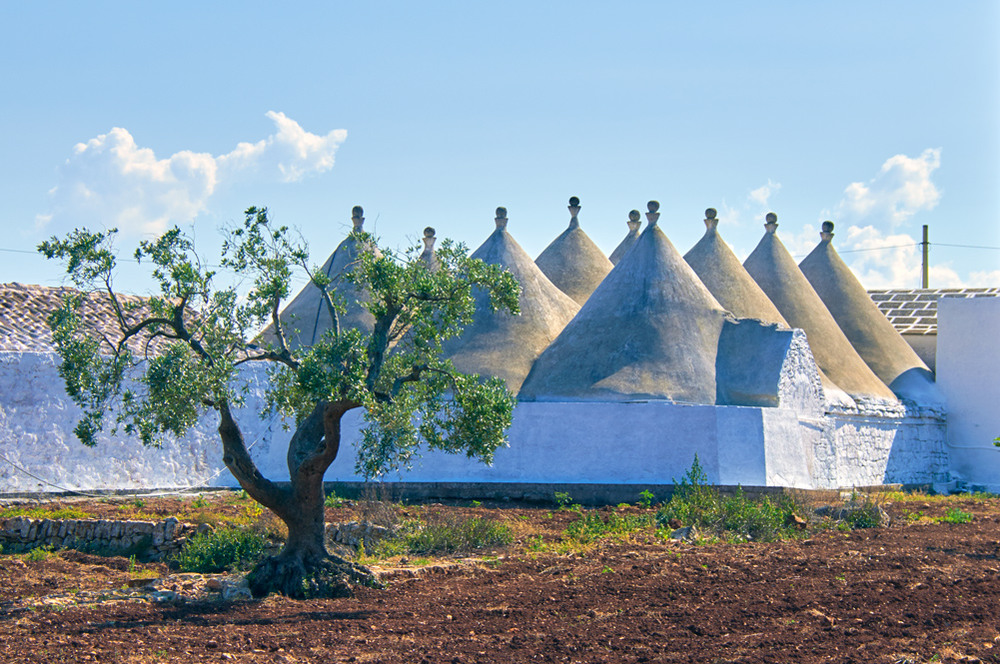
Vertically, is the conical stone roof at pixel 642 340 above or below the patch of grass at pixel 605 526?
above

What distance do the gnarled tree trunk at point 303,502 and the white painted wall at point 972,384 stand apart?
18767mm

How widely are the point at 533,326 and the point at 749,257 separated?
24.2 ft

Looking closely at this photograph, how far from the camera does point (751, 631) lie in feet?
26.6

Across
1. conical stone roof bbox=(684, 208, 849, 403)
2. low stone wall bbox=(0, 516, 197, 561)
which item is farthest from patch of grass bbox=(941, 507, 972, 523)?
low stone wall bbox=(0, 516, 197, 561)

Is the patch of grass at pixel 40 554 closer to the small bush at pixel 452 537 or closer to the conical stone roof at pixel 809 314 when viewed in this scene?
the small bush at pixel 452 537

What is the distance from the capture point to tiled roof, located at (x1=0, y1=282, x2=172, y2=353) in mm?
17859

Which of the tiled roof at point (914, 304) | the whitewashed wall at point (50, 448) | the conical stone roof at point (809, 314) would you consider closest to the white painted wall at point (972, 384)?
the conical stone roof at point (809, 314)

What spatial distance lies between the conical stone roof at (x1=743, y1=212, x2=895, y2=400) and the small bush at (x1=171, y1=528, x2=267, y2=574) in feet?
48.7

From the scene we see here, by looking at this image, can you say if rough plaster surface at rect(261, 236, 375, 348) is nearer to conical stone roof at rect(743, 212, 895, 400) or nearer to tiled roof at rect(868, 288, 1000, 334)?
conical stone roof at rect(743, 212, 895, 400)

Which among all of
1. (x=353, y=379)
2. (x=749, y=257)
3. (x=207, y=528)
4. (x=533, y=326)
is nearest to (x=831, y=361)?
(x=749, y=257)

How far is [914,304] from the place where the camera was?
1202 inches

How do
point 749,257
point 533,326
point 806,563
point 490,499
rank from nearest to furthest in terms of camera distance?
point 806,563
point 490,499
point 533,326
point 749,257

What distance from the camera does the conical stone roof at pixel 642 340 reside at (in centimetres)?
1958

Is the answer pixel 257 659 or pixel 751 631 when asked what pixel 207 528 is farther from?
pixel 751 631
